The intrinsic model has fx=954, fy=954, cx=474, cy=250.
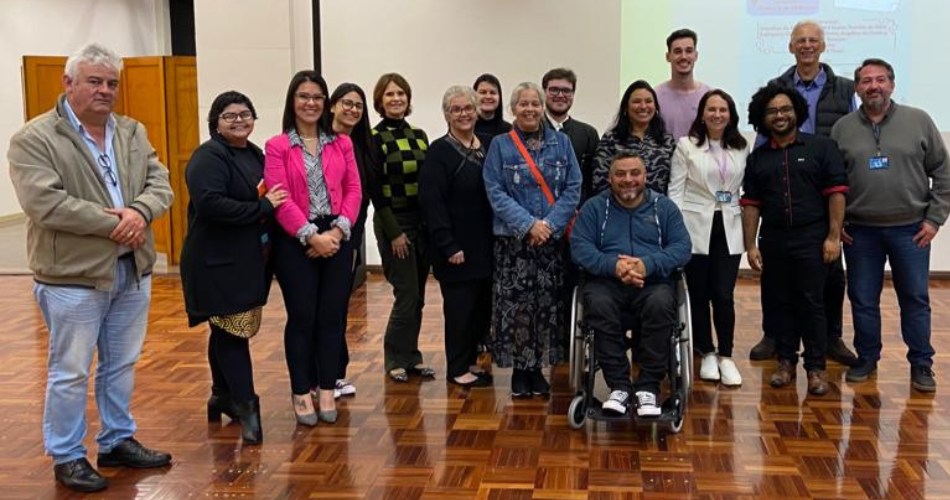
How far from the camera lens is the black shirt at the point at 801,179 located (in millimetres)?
4160

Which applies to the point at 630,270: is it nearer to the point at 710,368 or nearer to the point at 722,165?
the point at 722,165

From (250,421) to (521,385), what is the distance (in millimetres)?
1213

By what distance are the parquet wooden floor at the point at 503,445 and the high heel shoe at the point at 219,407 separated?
54 mm

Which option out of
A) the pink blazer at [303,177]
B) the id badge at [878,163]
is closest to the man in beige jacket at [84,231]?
the pink blazer at [303,177]

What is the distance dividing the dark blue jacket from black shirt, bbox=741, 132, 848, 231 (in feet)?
1.84

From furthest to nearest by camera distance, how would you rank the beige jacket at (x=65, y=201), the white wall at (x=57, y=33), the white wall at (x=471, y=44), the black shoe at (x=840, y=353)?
the white wall at (x=57, y=33)
the white wall at (x=471, y=44)
the black shoe at (x=840, y=353)
the beige jacket at (x=65, y=201)

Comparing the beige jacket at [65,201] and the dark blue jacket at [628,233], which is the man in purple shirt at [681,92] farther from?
the beige jacket at [65,201]

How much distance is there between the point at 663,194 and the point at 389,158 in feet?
4.05

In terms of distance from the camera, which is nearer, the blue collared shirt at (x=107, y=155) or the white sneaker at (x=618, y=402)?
the blue collared shirt at (x=107, y=155)

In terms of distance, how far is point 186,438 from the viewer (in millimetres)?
3717

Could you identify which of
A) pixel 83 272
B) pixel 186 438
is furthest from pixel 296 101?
pixel 186 438

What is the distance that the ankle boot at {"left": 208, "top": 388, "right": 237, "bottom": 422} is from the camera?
3848 millimetres

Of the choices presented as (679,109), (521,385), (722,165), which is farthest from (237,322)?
(679,109)

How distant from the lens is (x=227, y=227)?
11.3 feet
